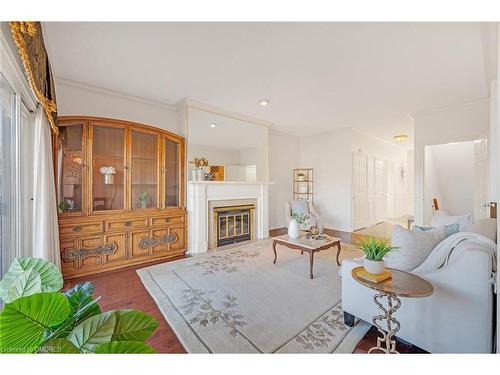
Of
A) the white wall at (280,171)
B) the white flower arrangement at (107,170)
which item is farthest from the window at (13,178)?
the white wall at (280,171)

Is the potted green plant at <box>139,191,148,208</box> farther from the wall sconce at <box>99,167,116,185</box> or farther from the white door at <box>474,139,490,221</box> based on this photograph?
the white door at <box>474,139,490,221</box>

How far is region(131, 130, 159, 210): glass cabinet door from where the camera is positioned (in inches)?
129

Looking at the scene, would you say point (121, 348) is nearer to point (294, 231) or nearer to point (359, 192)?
point (294, 231)

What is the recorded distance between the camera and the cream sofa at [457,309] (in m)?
1.23

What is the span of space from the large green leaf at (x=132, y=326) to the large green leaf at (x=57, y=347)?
0.12 metres

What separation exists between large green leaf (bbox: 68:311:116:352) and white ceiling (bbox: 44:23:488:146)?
221cm

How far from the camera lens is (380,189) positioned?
655 centimetres

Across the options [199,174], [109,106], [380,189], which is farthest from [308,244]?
[380,189]

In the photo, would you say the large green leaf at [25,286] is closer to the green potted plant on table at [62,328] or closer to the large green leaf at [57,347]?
the green potted plant on table at [62,328]

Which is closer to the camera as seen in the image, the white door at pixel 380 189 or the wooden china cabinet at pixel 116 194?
the wooden china cabinet at pixel 116 194
